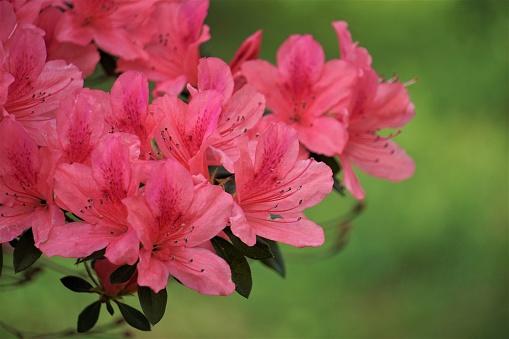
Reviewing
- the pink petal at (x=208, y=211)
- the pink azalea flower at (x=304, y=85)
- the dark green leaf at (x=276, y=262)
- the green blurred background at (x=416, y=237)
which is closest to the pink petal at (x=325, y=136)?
the pink azalea flower at (x=304, y=85)

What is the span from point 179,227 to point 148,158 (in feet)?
0.21

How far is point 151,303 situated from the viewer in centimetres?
63

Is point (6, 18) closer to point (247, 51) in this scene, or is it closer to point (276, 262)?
point (247, 51)

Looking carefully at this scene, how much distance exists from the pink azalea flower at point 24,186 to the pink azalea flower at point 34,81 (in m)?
0.04

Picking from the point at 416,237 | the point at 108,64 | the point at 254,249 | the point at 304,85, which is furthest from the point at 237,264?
the point at 416,237

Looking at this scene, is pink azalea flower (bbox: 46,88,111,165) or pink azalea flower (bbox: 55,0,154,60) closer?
pink azalea flower (bbox: 46,88,111,165)

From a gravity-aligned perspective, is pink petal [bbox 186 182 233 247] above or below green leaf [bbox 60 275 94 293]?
above

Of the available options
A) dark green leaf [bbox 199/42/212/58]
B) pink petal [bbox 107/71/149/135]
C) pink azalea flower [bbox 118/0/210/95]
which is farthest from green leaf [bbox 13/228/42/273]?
dark green leaf [bbox 199/42/212/58]

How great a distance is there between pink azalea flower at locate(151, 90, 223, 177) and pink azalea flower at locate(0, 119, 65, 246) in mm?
85

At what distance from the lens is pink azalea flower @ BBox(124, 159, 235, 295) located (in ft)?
1.93

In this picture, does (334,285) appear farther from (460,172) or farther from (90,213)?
(90,213)

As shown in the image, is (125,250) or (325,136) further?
(325,136)

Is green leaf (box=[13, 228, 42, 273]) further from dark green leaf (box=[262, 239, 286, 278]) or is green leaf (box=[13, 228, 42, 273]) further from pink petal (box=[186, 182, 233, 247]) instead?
dark green leaf (box=[262, 239, 286, 278])

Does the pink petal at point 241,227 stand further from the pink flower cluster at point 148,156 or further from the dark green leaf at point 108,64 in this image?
the dark green leaf at point 108,64
